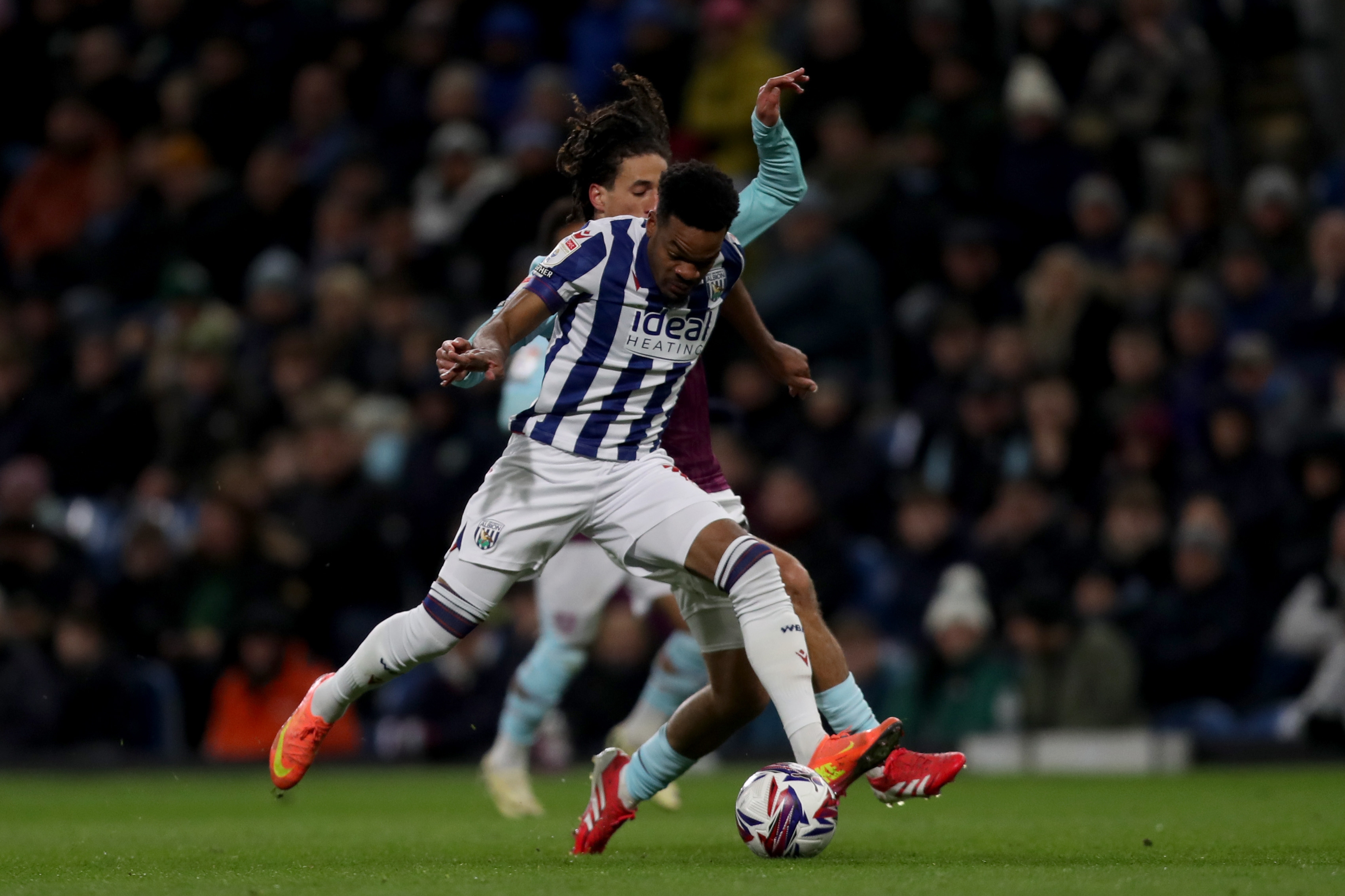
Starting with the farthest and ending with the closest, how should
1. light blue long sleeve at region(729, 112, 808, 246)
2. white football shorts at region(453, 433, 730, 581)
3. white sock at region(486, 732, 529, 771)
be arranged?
white sock at region(486, 732, 529, 771), light blue long sleeve at region(729, 112, 808, 246), white football shorts at region(453, 433, 730, 581)

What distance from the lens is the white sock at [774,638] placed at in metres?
5.77

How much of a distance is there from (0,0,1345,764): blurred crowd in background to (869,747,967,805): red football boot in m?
5.40

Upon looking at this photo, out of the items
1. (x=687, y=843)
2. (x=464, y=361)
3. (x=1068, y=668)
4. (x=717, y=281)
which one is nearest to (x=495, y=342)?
(x=464, y=361)

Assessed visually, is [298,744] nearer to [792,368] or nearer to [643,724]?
[792,368]

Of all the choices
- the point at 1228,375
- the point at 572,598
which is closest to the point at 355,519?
the point at 572,598

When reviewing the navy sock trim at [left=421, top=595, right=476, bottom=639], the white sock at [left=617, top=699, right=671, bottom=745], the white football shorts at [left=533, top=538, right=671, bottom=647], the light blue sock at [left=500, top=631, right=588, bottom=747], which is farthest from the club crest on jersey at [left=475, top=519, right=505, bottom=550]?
the white sock at [left=617, top=699, right=671, bottom=745]

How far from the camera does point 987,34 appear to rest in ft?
47.1

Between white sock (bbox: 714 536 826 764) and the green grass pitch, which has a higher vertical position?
white sock (bbox: 714 536 826 764)

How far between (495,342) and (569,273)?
0.45 metres

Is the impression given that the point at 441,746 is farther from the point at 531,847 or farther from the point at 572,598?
the point at 531,847

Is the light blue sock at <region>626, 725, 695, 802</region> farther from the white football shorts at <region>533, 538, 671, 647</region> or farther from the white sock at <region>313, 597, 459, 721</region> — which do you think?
the white football shorts at <region>533, 538, 671, 647</region>

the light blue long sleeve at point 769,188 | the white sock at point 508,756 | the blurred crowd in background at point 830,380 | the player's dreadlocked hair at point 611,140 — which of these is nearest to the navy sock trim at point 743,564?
the light blue long sleeve at point 769,188

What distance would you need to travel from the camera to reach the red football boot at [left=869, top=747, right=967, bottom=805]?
225 inches

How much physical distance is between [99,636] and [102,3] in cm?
788
